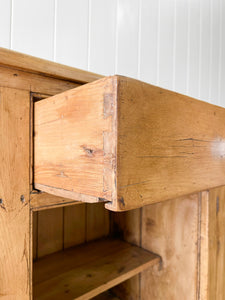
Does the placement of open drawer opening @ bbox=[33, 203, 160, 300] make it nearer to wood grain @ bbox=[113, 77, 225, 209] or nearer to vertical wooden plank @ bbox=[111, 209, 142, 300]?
vertical wooden plank @ bbox=[111, 209, 142, 300]

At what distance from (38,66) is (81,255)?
2.13 ft

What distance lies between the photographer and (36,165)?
0.46 metres

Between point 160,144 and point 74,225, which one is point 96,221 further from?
point 160,144

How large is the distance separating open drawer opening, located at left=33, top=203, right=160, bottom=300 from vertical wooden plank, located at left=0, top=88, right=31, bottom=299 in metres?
0.23

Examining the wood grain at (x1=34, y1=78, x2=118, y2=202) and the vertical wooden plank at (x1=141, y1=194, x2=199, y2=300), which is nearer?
the wood grain at (x1=34, y1=78, x2=118, y2=202)

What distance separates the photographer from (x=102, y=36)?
3.26ft

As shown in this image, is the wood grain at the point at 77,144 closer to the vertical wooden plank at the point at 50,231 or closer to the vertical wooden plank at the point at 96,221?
the vertical wooden plank at the point at 50,231

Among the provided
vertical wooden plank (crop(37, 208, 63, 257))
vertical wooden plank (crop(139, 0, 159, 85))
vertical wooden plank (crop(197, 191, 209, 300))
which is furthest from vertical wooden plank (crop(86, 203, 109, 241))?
vertical wooden plank (crop(139, 0, 159, 85))

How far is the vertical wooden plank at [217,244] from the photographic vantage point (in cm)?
67

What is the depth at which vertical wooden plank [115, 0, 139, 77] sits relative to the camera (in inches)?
41.4

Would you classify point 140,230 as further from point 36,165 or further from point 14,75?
point 14,75

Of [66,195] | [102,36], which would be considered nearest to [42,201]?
[66,195]

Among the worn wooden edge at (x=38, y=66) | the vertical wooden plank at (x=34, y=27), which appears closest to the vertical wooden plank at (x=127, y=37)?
the vertical wooden plank at (x=34, y=27)

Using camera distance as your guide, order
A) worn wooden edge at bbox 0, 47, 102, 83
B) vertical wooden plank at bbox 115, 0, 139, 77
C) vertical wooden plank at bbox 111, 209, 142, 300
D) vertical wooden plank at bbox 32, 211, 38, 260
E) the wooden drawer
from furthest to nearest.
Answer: vertical wooden plank at bbox 115, 0, 139, 77 → vertical wooden plank at bbox 111, 209, 142, 300 → vertical wooden plank at bbox 32, 211, 38, 260 → worn wooden edge at bbox 0, 47, 102, 83 → the wooden drawer
